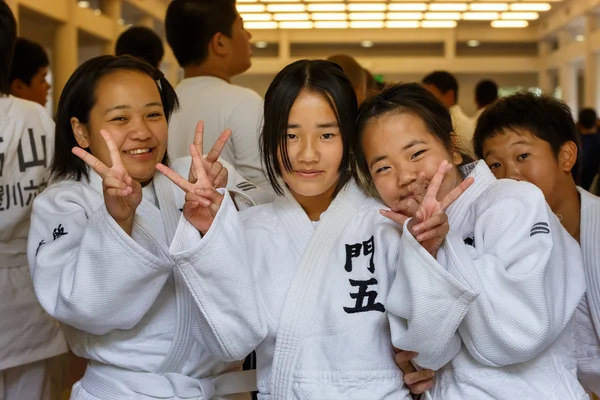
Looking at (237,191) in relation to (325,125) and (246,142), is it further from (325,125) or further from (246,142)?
(246,142)

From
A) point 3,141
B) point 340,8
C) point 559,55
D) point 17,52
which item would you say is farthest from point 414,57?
point 3,141

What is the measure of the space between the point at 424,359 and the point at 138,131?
39.2 inches

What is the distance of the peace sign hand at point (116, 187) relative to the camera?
74.5 inches

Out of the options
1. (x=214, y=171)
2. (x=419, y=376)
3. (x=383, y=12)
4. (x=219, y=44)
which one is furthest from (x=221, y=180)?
(x=383, y=12)

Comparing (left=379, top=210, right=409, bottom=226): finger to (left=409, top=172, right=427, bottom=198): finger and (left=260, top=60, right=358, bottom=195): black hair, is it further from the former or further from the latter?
(left=260, top=60, right=358, bottom=195): black hair

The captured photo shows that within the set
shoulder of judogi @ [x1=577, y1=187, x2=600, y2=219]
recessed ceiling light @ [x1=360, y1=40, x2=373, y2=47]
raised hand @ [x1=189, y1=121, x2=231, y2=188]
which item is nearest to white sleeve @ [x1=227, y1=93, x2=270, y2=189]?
raised hand @ [x1=189, y1=121, x2=231, y2=188]

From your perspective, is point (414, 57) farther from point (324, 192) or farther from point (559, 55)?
point (324, 192)

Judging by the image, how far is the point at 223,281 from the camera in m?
1.91

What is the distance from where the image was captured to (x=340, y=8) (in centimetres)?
1515

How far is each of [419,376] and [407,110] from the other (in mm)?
690

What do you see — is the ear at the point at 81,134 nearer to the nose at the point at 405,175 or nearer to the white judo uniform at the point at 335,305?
the white judo uniform at the point at 335,305

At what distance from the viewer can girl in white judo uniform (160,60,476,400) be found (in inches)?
75.9

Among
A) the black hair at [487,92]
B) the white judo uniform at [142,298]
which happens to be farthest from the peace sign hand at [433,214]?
the black hair at [487,92]

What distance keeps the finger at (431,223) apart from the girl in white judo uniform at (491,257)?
0.21 feet
